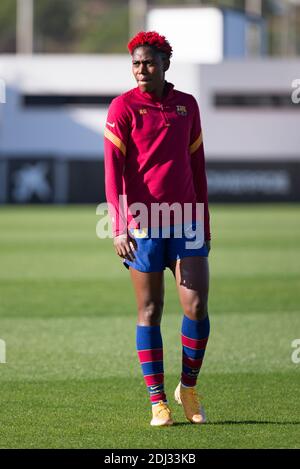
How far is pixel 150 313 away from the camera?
7535mm

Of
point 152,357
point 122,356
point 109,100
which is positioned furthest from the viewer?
point 109,100

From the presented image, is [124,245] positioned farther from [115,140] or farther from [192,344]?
[192,344]

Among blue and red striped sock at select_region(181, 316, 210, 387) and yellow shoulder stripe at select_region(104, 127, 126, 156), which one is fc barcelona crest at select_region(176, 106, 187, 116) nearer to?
yellow shoulder stripe at select_region(104, 127, 126, 156)

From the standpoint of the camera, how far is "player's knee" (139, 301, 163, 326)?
754 cm

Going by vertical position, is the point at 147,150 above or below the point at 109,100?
above

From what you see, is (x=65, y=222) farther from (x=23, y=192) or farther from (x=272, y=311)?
(x=272, y=311)

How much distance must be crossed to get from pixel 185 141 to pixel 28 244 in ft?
61.3

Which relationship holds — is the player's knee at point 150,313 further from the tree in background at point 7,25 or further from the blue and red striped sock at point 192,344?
the tree in background at point 7,25

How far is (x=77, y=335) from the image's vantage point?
1210 cm

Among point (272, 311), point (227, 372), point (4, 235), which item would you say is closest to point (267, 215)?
point (4, 235)

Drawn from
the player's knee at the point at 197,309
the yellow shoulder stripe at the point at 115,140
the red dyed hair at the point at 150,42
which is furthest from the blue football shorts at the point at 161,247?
the red dyed hair at the point at 150,42

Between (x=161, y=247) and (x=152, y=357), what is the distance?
0.70 meters

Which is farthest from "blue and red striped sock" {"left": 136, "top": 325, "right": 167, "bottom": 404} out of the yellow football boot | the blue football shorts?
the blue football shorts

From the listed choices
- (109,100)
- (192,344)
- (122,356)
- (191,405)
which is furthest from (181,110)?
(109,100)
